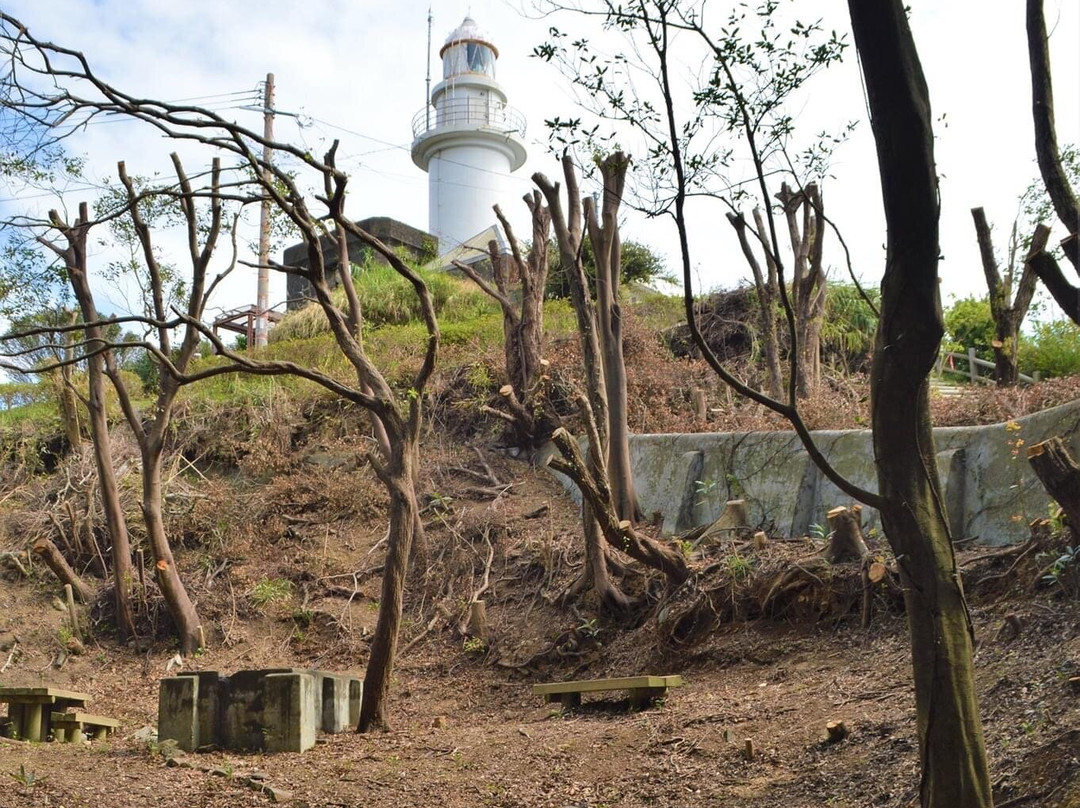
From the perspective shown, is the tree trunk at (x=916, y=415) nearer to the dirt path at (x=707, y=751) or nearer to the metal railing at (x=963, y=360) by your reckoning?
the dirt path at (x=707, y=751)

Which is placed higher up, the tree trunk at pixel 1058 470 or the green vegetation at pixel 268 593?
the tree trunk at pixel 1058 470

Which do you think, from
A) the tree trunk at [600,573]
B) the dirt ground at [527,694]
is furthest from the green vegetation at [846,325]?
the tree trunk at [600,573]

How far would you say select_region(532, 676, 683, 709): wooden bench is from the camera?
794 centimetres

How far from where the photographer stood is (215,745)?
315 inches

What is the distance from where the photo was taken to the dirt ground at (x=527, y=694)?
19.3ft

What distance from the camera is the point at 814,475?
10.3 meters

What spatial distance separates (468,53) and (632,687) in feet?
96.0

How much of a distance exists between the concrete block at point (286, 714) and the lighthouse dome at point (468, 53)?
2824 cm

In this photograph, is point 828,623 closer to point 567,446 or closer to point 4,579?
point 567,446

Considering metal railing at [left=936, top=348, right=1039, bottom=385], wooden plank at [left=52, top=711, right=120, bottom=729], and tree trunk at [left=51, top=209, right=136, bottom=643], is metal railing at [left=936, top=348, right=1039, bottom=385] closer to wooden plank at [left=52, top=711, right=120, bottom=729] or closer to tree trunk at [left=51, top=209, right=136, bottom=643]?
tree trunk at [left=51, top=209, right=136, bottom=643]

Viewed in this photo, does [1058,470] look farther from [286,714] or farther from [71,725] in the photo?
[71,725]

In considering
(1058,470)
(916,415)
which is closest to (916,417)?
(916,415)

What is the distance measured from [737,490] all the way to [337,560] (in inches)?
195

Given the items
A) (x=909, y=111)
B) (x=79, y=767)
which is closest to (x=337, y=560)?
(x=79, y=767)
